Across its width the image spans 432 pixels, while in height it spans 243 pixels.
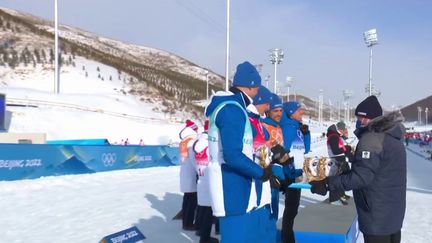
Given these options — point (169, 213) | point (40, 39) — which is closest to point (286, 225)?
point (169, 213)

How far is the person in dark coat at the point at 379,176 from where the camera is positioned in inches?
120

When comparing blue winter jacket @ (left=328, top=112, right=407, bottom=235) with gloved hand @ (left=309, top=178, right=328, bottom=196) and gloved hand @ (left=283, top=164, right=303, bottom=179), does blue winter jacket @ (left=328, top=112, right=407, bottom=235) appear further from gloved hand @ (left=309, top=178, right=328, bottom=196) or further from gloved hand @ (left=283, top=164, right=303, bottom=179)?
gloved hand @ (left=283, top=164, right=303, bottom=179)

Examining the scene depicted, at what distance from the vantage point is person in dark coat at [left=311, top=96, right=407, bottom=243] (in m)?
3.04

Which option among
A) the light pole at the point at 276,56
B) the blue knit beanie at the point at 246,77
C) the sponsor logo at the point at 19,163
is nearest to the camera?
the blue knit beanie at the point at 246,77

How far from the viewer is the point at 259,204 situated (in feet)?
11.0

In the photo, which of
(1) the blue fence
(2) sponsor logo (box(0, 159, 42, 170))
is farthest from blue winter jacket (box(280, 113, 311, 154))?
(2) sponsor logo (box(0, 159, 42, 170))

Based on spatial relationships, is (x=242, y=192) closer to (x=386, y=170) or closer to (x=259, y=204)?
(x=259, y=204)

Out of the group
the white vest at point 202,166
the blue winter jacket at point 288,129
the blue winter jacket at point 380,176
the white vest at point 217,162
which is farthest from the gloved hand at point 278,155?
the white vest at point 202,166

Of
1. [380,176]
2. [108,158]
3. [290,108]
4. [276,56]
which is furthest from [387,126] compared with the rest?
[276,56]

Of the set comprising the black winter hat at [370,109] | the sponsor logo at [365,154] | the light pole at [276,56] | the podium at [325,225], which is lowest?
the podium at [325,225]

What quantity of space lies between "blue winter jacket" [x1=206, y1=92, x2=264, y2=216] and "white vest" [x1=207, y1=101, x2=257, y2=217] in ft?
0.10

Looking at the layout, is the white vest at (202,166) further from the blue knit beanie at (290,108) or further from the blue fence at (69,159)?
the blue fence at (69,159)

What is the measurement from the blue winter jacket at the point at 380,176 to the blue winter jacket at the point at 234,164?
731 millimetres

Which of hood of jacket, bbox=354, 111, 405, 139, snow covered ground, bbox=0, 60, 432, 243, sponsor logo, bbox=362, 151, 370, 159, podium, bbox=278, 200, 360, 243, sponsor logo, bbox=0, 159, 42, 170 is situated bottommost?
snow covered ground, bbox=0, 60, 432, 243
